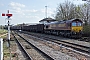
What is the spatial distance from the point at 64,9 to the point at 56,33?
27.3 metres

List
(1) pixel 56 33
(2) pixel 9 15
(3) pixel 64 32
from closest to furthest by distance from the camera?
1. (2) pixel 9 15
2. (3) pixel 64 32
3. (1) pixel 56 33

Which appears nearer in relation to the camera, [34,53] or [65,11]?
[34,53]

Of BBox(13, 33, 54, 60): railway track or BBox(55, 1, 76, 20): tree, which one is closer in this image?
BBox(13, 33, 54, 60): railway track

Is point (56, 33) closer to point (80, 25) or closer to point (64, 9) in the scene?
point (80, 25)

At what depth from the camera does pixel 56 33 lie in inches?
1510

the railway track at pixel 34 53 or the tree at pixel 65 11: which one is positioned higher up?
the tree at pixel 65 11

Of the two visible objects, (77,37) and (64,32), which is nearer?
(77,37)

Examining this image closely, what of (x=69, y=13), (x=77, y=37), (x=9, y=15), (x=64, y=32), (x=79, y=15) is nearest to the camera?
(x=9, y=15)

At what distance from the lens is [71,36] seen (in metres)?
30.0

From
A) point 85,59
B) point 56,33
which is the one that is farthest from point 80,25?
point 85,59

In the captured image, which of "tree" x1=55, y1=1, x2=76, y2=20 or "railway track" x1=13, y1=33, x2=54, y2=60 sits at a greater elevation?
"tree" x1=55, y1=1, x2=76, y2=20

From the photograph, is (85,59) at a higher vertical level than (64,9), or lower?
lower

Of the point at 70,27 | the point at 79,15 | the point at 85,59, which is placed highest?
the point at 79,15

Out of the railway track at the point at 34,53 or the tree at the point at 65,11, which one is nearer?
the railway track at the point at 34,53
